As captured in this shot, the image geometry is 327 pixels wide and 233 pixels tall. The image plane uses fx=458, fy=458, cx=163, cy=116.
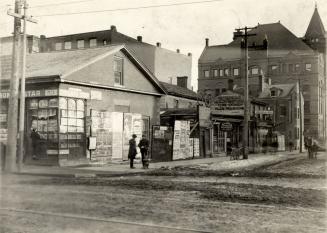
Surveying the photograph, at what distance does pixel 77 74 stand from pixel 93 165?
14.7ft

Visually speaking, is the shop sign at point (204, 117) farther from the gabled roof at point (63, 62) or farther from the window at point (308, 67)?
the window at point (308, 67)

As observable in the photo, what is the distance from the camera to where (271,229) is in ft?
25.4

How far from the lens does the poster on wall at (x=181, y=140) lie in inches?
1089

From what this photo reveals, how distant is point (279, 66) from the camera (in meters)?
76.0

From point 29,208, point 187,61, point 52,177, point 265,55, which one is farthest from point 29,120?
point 265,55

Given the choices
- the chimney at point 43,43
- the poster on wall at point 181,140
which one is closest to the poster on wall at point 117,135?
the poster on wall at point 181,140

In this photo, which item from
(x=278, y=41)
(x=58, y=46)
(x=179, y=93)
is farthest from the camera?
(x=278, y=41)

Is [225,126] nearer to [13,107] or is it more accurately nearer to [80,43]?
[13,107]

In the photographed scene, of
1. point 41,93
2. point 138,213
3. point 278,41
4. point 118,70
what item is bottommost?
point 138,213

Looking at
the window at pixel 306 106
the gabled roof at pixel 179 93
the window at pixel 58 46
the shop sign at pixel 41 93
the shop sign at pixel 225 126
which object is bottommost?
the shop sign at pixel 225 126

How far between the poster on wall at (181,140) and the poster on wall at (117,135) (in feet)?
13.1

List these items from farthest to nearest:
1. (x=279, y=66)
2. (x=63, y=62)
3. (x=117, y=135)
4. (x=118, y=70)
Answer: (x=279, y=66), (x=118, y=70), (x=117, y=135), (x=63, y=62)

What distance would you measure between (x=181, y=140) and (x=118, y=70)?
607cm

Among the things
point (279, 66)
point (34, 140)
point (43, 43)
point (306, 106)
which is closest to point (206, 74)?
point (279, 66)
